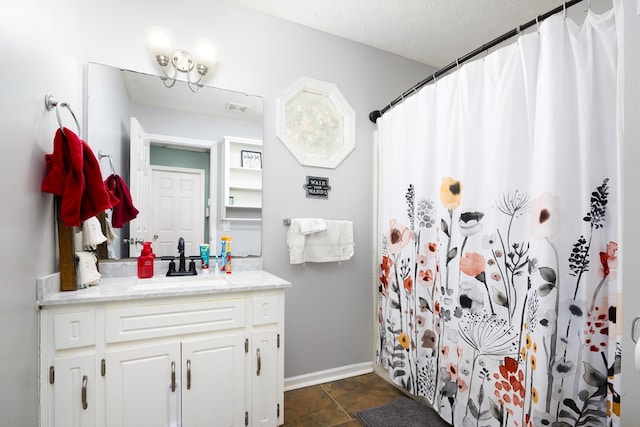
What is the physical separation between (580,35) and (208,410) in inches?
89.4

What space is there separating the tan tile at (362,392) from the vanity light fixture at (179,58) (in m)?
2.26

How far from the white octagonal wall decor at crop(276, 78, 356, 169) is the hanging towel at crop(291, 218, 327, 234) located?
43 cm

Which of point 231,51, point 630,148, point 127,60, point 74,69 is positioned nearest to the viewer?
point 630,148

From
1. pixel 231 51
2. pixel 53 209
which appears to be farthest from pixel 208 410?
pixel 231 51

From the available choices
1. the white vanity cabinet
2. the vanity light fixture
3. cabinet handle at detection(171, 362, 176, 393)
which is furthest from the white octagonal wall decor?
cabinet handle at detection(171, 362, 176, 393)

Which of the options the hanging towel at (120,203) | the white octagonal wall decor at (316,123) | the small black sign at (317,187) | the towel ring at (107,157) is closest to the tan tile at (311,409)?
A: the small black sign at (317,187)

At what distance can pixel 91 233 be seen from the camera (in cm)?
147

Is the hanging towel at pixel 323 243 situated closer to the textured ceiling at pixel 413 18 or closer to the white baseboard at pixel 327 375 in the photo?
the white baseboard at pixel 327 375

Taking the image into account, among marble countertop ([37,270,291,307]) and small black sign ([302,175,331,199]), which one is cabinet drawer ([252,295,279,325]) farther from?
small black sign ([302,175,331,199])

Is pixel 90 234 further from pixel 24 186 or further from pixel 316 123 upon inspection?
pixel 316 123

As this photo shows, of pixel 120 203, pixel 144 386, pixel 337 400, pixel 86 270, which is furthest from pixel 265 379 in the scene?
pixel 120 203

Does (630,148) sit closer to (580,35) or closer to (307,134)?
(580,35)

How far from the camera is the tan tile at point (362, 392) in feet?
6.34

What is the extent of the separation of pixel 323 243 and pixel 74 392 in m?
1.50
